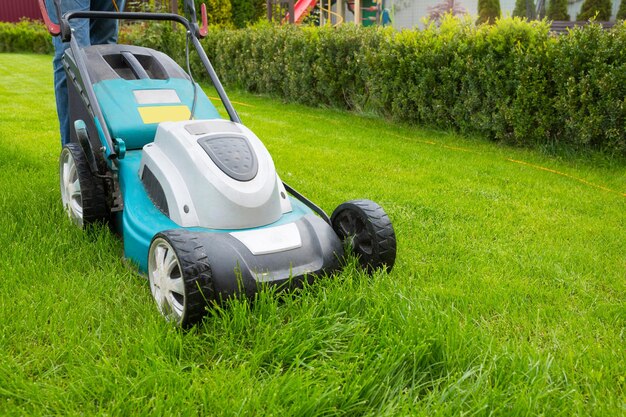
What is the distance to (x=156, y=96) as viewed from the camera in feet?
9.65

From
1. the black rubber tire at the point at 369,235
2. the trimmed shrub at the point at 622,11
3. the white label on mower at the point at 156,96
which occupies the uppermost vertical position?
the trimmed shrub at the point at 622,11

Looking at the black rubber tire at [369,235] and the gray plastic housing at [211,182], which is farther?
the black rubber tire at [369,235]

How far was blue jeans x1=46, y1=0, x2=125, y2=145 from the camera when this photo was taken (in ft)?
11.0

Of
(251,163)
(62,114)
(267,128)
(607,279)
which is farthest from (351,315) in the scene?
(267,128)

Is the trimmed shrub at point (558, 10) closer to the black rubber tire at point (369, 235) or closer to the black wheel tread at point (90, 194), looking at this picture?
the black rubber tire at point (369, 235)

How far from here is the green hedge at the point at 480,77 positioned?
187 inches

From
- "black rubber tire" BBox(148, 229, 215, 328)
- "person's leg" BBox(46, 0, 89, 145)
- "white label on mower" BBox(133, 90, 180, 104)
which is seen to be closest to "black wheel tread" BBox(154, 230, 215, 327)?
"black rubber tire" BBox(148, 229, 215, 328)

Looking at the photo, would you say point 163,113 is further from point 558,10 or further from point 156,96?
point 558,10

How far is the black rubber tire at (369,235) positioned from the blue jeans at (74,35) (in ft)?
5.83

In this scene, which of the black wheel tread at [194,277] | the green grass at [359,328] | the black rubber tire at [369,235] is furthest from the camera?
the black rubber tire at [369,235]

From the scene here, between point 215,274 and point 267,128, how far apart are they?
4.26 meters

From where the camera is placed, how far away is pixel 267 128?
20.0 feet

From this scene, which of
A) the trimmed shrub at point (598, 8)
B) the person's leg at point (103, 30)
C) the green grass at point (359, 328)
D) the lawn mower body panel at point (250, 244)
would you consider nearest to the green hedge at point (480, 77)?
the green grass at point (359, 328)

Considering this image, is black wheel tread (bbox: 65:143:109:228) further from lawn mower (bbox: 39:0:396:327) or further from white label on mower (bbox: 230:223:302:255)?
white label on mower (bbox: 230:223:302:255)
